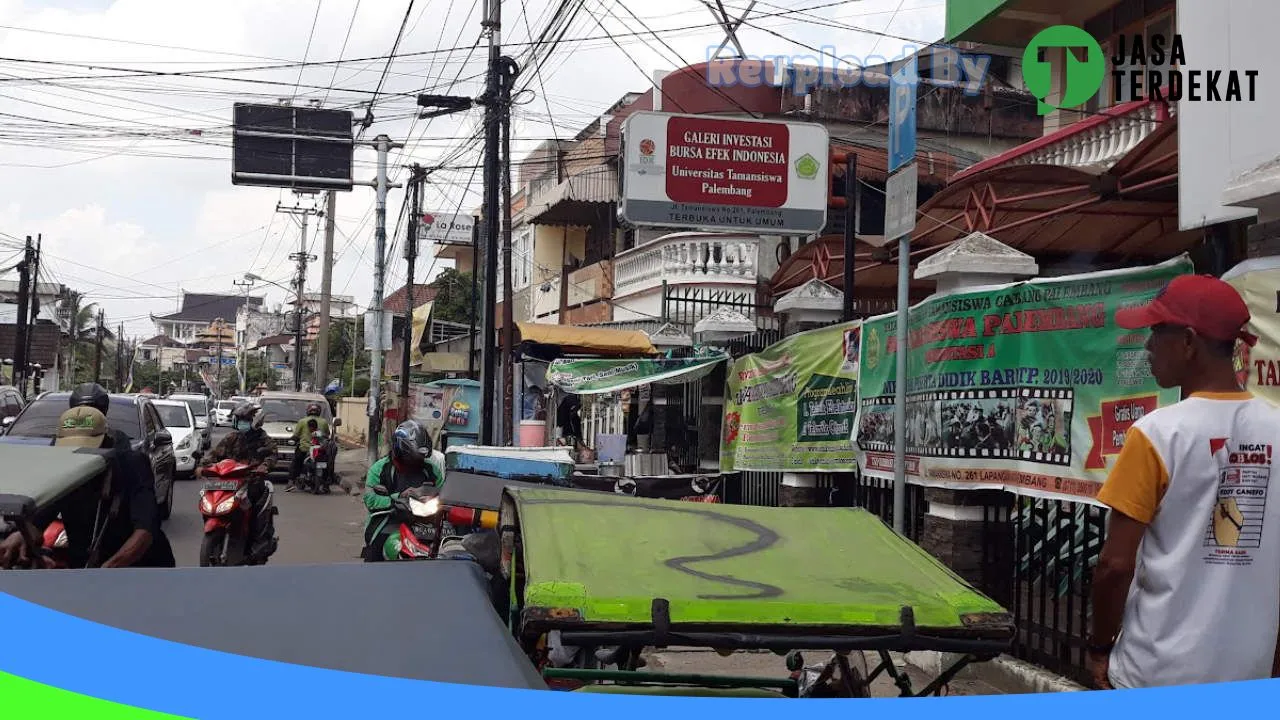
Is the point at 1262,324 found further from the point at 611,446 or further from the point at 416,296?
the point at 416,296

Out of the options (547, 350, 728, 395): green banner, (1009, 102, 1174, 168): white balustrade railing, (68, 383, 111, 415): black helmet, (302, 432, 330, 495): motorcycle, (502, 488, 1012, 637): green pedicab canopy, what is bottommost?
(302, 432, 330, 495): motorcycle

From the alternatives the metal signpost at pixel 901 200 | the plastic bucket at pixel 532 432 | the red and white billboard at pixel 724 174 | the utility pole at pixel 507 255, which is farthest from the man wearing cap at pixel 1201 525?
the plastic bucket at pixel 532 432

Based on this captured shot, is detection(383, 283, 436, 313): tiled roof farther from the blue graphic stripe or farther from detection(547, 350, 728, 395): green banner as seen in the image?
the blue graphic stripe

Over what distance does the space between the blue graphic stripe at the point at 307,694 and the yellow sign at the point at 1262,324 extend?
3210 mm

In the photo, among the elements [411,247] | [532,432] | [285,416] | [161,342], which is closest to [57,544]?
[532,432]

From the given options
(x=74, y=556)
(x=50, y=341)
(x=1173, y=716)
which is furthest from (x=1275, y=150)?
(x=50, y=341)

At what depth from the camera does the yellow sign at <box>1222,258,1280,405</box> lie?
433 cm

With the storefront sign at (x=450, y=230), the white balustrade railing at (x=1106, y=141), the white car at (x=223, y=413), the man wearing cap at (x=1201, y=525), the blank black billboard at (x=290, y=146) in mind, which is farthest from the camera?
the white car at (x=223, y=413)

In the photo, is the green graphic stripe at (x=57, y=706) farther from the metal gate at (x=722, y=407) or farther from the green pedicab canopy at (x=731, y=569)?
the metal gate at (x=722, y=407)

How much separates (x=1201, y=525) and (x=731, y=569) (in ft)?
3.69

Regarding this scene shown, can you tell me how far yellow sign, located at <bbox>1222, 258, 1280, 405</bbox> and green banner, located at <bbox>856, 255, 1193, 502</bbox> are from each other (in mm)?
290

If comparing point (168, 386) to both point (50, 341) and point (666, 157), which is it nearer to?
point (50, 341)

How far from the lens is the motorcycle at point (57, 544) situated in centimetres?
500

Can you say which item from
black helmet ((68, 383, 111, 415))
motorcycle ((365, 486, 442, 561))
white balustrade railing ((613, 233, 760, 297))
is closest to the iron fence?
motorcycle ((365, 486, 442, 561))
